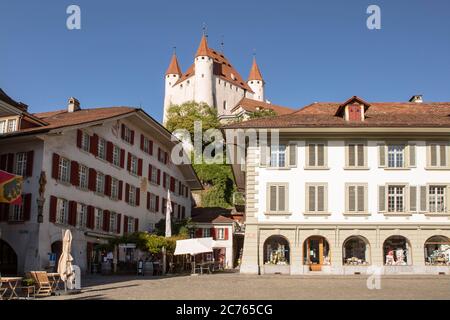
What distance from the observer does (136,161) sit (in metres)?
44.8

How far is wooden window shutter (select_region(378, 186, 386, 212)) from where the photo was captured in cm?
3122

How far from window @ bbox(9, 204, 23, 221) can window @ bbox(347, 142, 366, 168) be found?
16.6 m

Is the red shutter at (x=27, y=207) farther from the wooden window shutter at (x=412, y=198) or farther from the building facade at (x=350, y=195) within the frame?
the wooden window shutter at (x=412, y=198)

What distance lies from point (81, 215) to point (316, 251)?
13668 mm

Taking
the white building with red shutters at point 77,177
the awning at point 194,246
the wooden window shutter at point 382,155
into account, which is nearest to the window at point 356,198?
the wooden window shutter at point 382,155

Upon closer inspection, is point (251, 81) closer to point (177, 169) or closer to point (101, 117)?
point (177, 169)

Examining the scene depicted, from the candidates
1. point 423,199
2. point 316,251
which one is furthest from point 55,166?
point 423,199

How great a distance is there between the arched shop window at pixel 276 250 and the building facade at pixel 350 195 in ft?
0.29

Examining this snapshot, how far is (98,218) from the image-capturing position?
38.8 meters

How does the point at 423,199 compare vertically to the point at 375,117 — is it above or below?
below

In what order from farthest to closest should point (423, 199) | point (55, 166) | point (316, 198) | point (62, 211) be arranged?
1. point (62, 211)
2. point (55, 166)
3. point (316, 198)
4. point (423, 199)

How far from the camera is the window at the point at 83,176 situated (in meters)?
36.5

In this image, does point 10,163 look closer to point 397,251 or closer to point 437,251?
point 397,251

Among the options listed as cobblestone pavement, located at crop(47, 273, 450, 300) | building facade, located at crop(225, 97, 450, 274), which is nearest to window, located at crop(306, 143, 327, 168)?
building facade, located at crop(225, 97, 450, 274)
